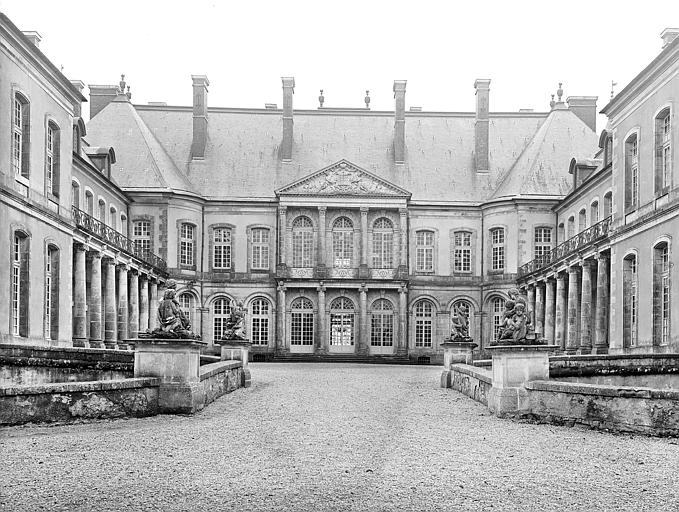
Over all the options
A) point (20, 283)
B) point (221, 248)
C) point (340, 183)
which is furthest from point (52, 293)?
point (340, 183)

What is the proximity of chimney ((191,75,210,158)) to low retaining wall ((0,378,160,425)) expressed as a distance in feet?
95.9

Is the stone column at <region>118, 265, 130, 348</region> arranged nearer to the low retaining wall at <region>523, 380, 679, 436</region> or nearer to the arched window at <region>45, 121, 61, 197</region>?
the arched window at <region>45, 121, 61, 197</region>

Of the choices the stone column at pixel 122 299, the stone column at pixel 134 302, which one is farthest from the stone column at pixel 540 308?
the stone column at pixel 122 299

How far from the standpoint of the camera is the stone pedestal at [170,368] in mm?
13453

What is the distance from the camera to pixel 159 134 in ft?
138

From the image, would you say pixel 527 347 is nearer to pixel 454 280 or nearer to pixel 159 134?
pixel 454 280

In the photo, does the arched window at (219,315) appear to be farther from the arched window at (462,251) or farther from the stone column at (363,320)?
the arched window at (462,251)

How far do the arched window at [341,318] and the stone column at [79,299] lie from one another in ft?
47.7

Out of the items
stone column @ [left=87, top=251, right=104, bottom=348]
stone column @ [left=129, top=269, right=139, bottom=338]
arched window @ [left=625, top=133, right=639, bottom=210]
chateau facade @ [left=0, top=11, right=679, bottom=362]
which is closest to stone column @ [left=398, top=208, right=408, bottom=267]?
chateau facade @ [left=0, top=11, right=679, bottom=362]

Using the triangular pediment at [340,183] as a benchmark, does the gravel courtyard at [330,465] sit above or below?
below

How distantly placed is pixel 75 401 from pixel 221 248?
28349 millimetres

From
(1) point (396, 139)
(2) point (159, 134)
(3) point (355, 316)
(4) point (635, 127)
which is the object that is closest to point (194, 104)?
(2) point (159, 134)

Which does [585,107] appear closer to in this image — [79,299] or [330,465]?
[79,299]

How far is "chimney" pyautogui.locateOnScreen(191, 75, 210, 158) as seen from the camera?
4138cm
